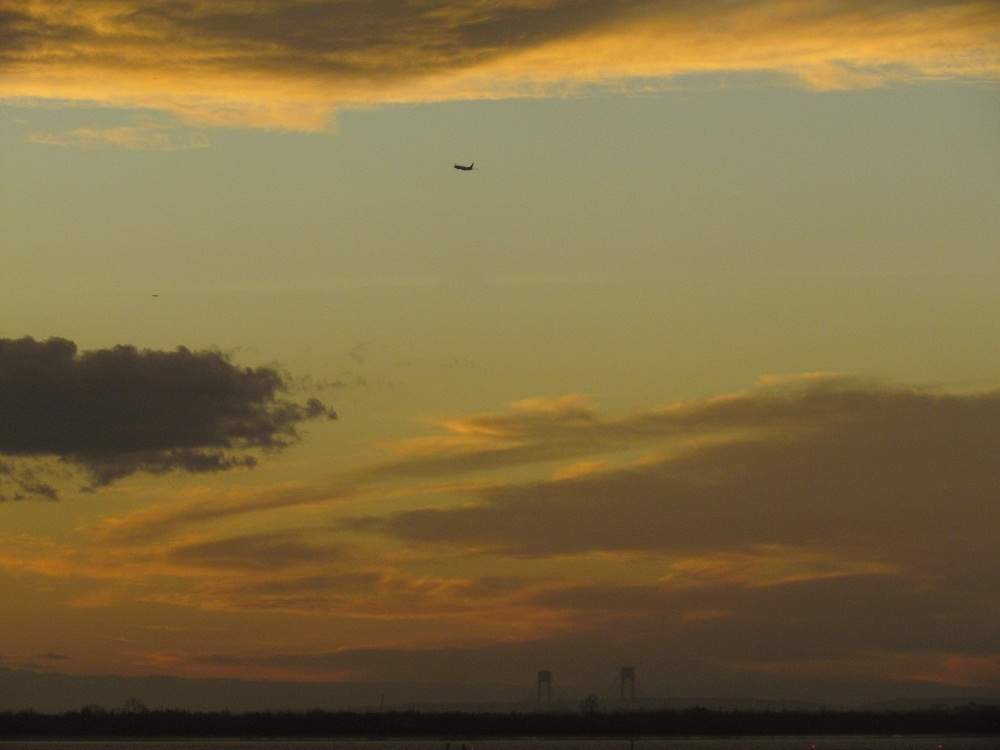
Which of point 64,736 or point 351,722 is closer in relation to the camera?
point 64,736

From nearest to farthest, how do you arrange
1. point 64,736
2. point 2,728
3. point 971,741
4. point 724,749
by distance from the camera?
point 724,749 → point 971,741 → point 64,736 → point 2,728

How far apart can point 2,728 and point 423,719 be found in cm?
4189

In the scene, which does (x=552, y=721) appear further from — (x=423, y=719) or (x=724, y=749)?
(x=724, y=749)

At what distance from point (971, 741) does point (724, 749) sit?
97.5 ft

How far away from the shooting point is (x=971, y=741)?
155750mm

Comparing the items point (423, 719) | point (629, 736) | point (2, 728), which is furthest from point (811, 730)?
point (2, 728)

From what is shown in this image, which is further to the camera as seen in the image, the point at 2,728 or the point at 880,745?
the point at 2,728

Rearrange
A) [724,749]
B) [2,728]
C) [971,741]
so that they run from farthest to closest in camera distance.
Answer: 1. [2,728]
2. [971,741]
3. [724,749]

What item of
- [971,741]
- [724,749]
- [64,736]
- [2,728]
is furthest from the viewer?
[2,728]

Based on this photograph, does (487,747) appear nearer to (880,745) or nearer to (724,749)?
(724,749)

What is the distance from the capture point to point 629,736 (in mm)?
182625

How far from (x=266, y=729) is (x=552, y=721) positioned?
29817 mm

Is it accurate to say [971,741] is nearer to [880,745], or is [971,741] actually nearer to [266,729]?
[880,745]

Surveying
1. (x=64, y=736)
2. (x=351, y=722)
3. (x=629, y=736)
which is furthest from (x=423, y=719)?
(x=64, y=736)
